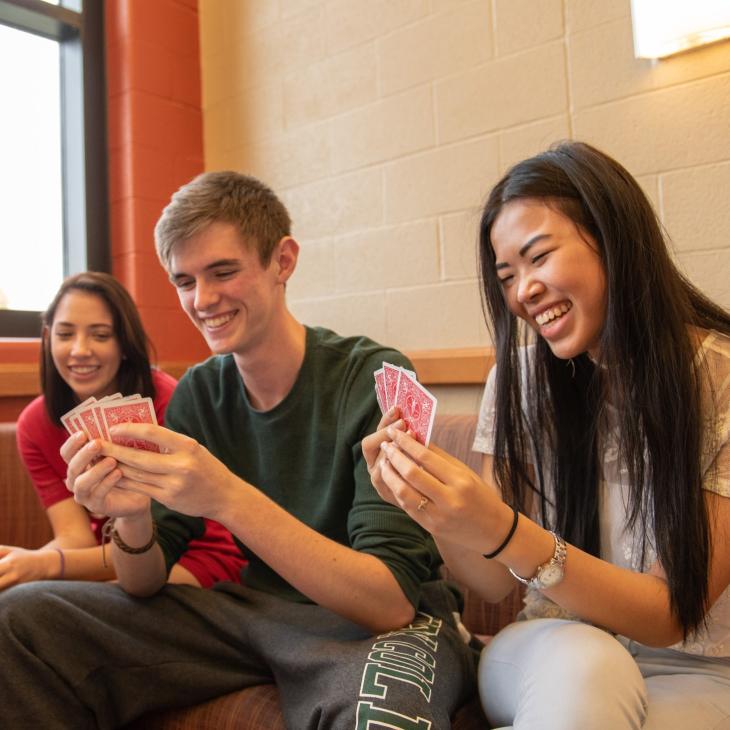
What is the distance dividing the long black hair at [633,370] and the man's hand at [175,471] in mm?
539

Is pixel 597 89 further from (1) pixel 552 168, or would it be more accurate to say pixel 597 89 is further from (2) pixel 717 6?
(1) pixel 552 168

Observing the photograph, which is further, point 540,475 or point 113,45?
point 113,45

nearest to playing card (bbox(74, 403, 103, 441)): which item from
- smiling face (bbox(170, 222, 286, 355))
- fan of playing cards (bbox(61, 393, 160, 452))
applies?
fan of playing cards (bbox(61, 393, 160, 452))

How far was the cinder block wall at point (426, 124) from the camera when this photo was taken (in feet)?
6.44

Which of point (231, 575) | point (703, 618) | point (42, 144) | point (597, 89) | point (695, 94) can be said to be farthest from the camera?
point (42, 144)

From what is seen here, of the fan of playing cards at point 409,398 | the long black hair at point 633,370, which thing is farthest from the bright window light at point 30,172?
the long black hair at point 633,370

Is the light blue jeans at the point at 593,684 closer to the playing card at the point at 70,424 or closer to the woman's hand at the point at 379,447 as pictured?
the woman's hand at the point at 379,447

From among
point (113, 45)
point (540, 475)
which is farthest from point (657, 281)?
point (113, 45)

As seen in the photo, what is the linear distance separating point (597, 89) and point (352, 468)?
1320 mm

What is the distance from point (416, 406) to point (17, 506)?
159 centimetres

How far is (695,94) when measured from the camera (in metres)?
1.92

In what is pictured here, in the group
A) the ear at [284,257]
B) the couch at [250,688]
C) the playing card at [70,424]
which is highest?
the ear at [284,257]

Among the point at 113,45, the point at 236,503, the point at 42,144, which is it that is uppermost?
the point at 113,45

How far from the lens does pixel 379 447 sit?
1.15 meters
